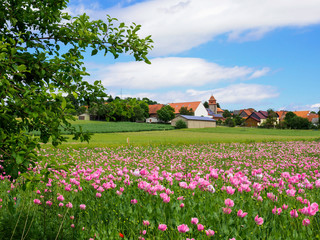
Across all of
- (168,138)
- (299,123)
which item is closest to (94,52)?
(168,138)

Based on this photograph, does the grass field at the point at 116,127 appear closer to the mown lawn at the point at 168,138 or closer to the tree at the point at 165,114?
the mown lawn at the point at 168,138

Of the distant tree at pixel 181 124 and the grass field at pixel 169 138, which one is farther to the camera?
the distant tree at pixel 181 124

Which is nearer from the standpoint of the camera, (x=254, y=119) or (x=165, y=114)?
(x=165, y=114)

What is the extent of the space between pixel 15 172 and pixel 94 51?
96.4 inches

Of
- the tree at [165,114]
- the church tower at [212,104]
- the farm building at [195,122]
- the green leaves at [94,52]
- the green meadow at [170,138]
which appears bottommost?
the green meadow at [170,138]

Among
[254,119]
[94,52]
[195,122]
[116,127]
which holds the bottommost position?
[116,127]

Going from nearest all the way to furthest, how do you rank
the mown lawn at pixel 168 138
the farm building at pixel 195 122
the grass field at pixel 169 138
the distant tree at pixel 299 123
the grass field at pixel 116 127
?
1. the mown lawn at pixel 168 138
2. the grass field at pixel 169 138
3. the grass field at pixel 116 127
4. the farm building at pixel 195 122
5. the distant tree at pixel 299 123

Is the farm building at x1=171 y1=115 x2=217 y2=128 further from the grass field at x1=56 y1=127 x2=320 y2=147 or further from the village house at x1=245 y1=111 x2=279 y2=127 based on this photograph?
the village house at x1=245 y1=111 x2=279 y2=127

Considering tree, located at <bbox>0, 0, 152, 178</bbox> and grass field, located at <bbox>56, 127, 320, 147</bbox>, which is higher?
tree, located at <bbox>0, 0, 152, 178</bbox>

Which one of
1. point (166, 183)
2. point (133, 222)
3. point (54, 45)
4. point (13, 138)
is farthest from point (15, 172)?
point (166, 183)

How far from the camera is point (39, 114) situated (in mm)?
3230

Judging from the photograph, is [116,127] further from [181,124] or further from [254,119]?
[254,119]

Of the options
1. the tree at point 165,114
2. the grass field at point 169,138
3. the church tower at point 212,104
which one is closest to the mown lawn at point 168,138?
the grass field at point 169,138

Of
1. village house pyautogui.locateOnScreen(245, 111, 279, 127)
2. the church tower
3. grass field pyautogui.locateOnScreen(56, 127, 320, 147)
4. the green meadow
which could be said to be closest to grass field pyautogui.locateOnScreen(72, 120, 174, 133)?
the green meadow
